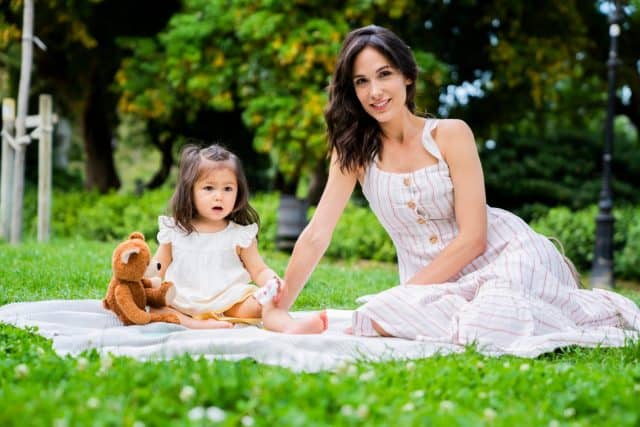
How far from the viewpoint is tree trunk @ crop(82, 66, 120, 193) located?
59.2 ft

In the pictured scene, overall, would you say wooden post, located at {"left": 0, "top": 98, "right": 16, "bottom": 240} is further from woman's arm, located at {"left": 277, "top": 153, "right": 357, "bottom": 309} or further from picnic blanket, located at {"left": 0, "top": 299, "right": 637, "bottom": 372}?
woman's arm, located at {"left": 277, "top": 153, "right": 357, "bottom": 309}

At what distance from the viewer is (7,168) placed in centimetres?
1272

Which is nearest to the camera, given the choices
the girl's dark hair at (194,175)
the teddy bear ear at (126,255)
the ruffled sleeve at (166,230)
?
the teddy bear ear at (126,255)

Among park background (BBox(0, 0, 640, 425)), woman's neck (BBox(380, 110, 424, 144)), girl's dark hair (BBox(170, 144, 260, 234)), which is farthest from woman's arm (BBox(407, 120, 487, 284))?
girl's dark hair (BBox(170, 144, 260, 234))

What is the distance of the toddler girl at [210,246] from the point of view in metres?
4.48

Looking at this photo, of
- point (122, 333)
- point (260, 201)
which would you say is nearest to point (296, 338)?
point (122, 333)

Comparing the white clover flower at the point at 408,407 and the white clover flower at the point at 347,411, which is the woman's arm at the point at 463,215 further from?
the white clover flower at the point at 347,411

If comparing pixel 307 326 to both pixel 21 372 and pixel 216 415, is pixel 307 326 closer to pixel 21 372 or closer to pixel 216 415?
pixel 21 372

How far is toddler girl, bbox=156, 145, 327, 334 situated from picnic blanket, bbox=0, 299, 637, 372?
0.24 metres

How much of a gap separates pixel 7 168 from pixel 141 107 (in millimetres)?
2869

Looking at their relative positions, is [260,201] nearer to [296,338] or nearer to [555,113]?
[555,113]

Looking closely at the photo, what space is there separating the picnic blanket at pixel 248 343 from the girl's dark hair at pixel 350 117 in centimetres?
96

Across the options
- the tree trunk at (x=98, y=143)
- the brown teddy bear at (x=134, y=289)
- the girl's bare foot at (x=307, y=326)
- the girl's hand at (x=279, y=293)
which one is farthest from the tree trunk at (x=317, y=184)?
the girl's bare foot at (x=307, y=326)

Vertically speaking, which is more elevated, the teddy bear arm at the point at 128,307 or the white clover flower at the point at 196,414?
the white clover flower at the point at 196,414
